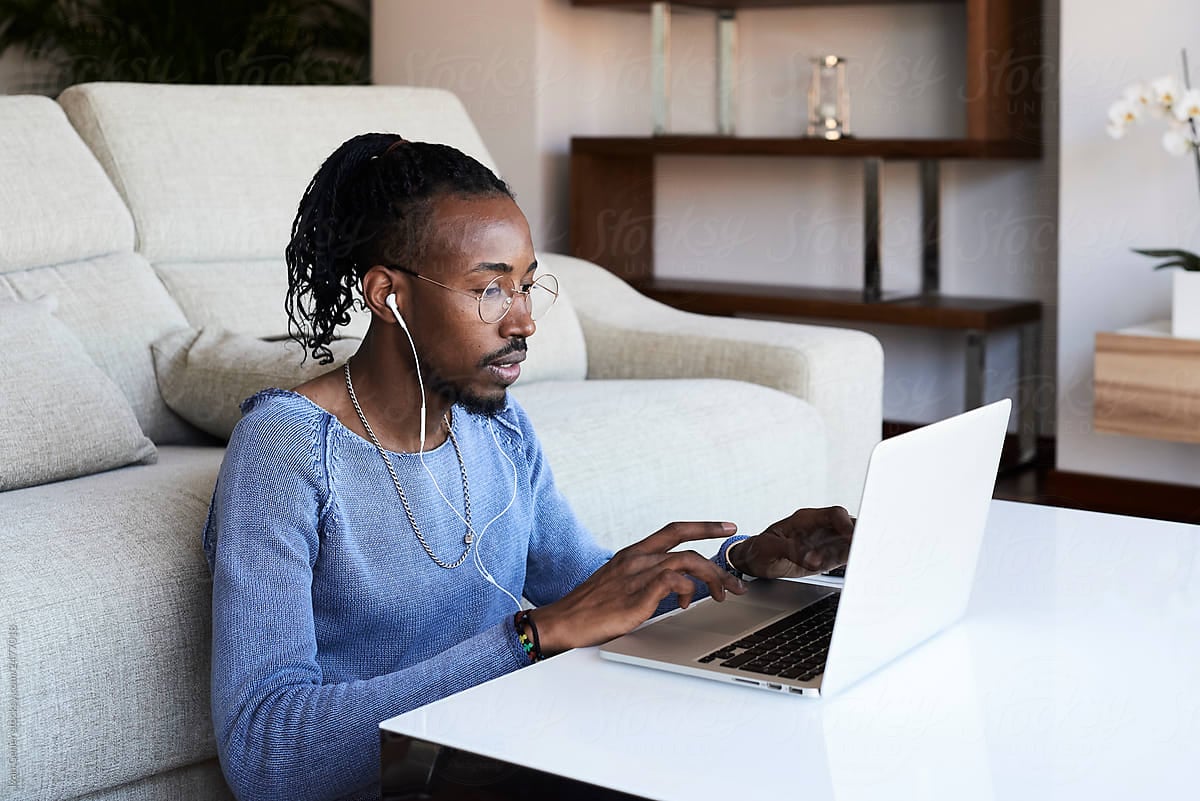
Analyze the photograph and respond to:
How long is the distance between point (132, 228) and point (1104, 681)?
5.13 ft

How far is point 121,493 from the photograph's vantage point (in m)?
1.50

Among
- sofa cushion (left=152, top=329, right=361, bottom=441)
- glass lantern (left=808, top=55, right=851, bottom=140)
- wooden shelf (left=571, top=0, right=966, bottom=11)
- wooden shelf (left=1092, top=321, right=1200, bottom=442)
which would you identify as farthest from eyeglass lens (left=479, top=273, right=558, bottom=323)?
wooden shelf (left=571, top=0, right=966, bottom=11)

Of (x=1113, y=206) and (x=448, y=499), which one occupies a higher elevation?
(x=1113, y=206)

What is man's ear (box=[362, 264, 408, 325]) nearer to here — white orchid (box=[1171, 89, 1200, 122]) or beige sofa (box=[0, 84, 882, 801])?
beige sofa (box=[0, 84, 882, 801])

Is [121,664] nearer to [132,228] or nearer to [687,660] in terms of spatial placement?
[687,660]

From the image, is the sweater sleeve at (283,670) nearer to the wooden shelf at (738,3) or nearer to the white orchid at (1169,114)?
the white orchid at (1169,114)

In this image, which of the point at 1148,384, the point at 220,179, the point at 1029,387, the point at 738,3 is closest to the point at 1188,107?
the point at 1148,384

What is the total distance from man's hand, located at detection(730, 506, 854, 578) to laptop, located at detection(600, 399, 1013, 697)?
0.11 feet

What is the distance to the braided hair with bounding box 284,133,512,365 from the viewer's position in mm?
1197

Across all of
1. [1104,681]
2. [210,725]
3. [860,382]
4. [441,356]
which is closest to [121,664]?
[210,725]

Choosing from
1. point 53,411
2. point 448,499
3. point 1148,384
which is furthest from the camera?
point 1148,384

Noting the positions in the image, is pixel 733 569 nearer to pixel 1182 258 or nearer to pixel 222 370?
pixel 222 370

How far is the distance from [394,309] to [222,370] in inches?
29.6

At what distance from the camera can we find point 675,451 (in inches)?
80.9
